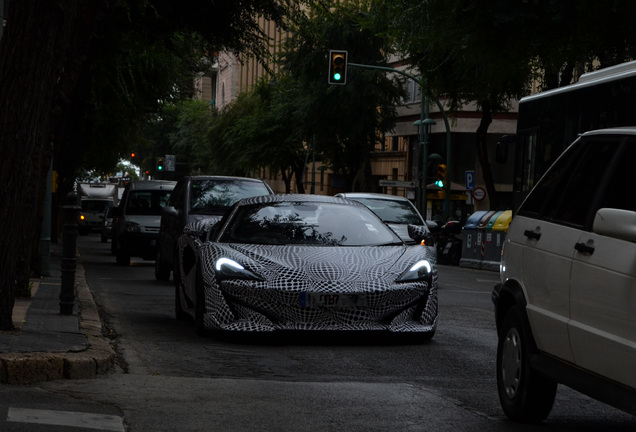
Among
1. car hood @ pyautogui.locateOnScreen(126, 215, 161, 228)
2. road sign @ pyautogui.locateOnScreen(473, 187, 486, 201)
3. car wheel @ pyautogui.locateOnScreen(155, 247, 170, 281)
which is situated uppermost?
road sign @ pyautogui.locateOnScreen(473, 187, 486, 201)

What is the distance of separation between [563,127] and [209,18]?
667 centimetres

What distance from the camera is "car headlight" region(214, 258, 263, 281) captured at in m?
10.9

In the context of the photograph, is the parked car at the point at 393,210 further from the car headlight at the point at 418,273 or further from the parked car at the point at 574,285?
the parked car at the point at 574,285

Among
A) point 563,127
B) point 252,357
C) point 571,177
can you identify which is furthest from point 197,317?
point 563,127

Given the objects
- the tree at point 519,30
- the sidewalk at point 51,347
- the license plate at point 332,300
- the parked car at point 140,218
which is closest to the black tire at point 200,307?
the sidewalk at point 51,347

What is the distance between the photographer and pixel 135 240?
26.6 meters

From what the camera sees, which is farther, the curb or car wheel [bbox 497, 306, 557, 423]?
the curb

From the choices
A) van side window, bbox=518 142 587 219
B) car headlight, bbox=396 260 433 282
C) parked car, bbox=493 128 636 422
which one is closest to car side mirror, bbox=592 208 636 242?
parked car, bbox=493 128 636 422

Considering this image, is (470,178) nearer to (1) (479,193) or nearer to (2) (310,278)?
(1) (479,193)

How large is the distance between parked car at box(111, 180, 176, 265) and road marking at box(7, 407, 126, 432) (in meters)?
19.7

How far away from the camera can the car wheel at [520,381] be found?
278 inches

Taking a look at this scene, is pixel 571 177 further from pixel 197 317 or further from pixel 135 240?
pixel 135 240

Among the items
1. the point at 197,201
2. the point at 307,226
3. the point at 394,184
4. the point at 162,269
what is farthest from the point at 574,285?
the point at 394,184

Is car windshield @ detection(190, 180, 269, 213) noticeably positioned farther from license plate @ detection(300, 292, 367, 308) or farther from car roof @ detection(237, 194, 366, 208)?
license plate @ detection(300, 292, 367, 308)
